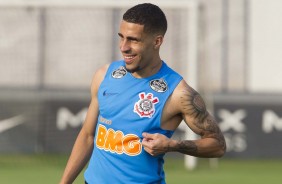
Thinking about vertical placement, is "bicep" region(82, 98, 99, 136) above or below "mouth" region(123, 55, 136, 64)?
below

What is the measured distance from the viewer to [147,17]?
5703mm

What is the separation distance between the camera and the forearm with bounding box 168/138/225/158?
5.73 meters

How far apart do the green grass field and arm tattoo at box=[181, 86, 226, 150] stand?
6574 millimetres

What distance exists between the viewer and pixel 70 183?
6023 millimetres

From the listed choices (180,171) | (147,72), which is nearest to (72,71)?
(180,171)

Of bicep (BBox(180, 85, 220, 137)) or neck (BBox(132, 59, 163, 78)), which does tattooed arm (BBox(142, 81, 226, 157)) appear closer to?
bicep (BBox(180, 85, 220, 137))

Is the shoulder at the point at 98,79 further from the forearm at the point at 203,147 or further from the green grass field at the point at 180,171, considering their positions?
the green grass field at the point at 180,171

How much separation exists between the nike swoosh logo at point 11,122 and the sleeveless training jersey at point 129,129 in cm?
954

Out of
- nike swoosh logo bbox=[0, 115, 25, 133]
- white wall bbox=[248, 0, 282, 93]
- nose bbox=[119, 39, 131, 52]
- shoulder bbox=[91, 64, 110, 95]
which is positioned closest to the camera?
nose bbox=[119, 39, 131, 52]

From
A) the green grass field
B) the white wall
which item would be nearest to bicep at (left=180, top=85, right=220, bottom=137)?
the green grass field

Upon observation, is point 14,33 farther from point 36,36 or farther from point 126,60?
point 126,60

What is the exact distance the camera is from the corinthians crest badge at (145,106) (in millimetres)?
5691

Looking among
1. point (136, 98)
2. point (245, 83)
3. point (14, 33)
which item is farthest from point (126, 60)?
point (245, 83)

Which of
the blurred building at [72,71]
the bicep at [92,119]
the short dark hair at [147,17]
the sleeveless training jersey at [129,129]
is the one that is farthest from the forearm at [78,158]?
the blurred building at [72,71]
